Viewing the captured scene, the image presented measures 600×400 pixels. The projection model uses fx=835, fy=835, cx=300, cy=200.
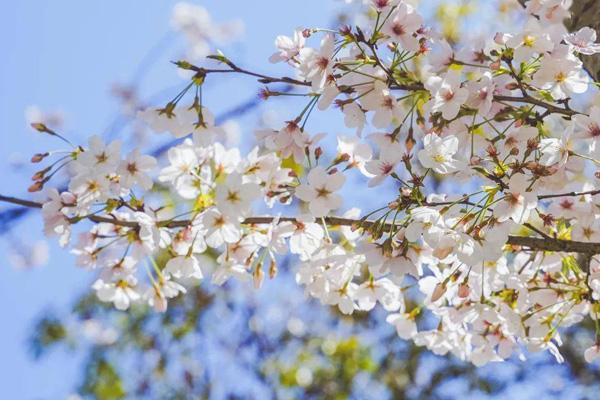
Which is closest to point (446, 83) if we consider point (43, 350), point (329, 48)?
point (329, 48)

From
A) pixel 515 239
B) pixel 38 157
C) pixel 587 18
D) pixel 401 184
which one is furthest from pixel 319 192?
pixel 587 18

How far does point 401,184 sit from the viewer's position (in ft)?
3.64

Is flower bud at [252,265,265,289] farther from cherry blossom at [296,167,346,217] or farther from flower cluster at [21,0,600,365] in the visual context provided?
cherry blossom at [296,167,346,217]

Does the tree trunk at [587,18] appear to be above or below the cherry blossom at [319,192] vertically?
above

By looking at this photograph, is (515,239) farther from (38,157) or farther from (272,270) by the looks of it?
(38,157)

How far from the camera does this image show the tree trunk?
1374 mm

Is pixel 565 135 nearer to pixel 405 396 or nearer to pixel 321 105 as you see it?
pixel 321 105

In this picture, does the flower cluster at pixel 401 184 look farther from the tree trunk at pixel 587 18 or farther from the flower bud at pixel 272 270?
the tree trunk at pixel 587 18

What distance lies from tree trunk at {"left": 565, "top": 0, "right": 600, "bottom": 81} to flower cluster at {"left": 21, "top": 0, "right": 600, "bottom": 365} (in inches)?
7.2

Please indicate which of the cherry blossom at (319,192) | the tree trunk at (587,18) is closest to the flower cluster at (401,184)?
the cherry blossom at (319,192)

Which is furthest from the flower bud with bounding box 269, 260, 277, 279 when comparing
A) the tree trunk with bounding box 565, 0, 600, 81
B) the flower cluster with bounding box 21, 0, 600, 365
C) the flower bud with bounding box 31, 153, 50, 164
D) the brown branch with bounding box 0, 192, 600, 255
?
the tree trunk with bounding box 565, 0, 600, 81

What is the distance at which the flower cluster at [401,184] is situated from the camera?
1.06 meters

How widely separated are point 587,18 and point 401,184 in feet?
1.82

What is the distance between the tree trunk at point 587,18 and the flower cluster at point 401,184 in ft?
0.60
